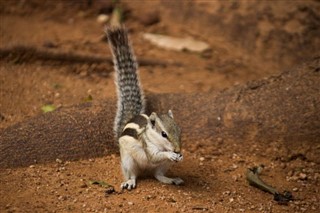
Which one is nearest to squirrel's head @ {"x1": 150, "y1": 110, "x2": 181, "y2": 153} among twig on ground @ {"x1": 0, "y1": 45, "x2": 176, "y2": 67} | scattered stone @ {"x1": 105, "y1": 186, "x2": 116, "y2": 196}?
scattered stone @ {"x1": 105, "y1": 186, "x2": 116, "y2": 196}

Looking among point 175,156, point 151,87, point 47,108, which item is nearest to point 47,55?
point 47,108

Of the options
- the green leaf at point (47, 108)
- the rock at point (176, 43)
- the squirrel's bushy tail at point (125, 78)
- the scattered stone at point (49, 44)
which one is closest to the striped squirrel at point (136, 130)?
the squirrel's bushy tail at point (125, 78)

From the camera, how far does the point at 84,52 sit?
8062mm

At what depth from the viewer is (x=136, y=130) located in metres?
5.09

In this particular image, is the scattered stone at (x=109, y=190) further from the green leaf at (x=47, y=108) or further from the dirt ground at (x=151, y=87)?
the green leaf at (x=47, y=108)

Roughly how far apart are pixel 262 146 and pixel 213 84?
2213 mm

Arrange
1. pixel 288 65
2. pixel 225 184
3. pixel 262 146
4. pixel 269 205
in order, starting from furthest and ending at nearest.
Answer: pixel 288 65 < pixel 262 146 < pixel 225 184 < pixel 269 205

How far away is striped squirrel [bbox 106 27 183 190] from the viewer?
15.8 feet

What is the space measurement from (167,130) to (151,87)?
281 cm

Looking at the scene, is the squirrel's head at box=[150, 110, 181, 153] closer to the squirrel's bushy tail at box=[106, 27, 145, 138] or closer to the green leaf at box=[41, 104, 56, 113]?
the squirrel's bushy tail at box=[106, 27, 145, 138]

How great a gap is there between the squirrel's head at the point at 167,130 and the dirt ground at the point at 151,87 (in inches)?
20.1

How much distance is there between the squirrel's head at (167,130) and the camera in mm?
4742

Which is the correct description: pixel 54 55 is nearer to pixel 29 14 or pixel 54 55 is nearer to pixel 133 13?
pixel 29 14

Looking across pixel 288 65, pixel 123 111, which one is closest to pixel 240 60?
pixel 288 65
